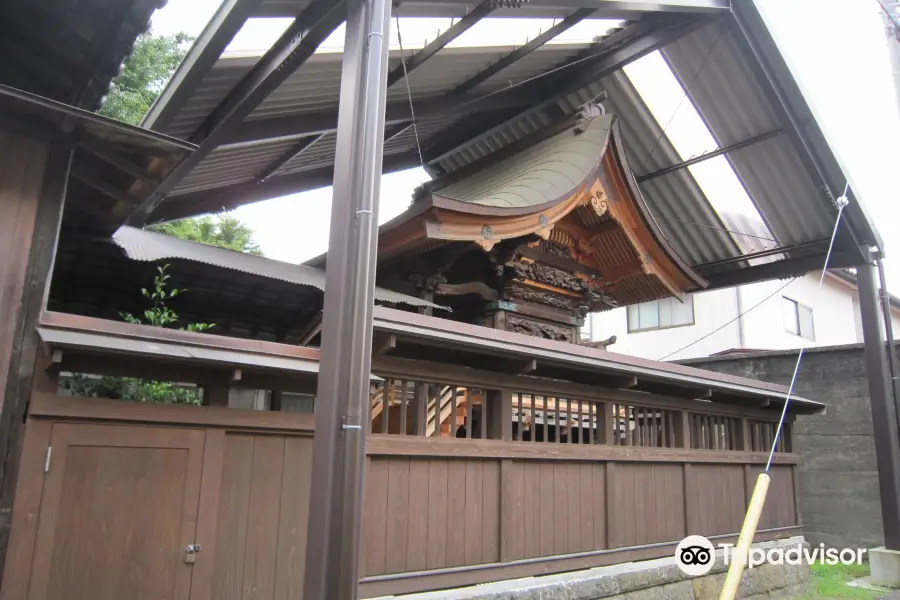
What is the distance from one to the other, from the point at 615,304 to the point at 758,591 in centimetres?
454

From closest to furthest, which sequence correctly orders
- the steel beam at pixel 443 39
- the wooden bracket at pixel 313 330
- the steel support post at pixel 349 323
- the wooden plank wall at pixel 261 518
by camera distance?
the steel support post at pixel 349 323
the wooden plank wall at pixel 261 518
the wooden bracket at pixel 313 330
the steel beam at pixel 443 39

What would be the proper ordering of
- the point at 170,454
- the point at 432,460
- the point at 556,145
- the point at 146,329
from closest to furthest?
the point at 146,329 → the point at 170,454 → the point at 432,460 → the point at 556,145

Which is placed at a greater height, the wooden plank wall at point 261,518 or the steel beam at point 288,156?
the steel beam at point 288,156

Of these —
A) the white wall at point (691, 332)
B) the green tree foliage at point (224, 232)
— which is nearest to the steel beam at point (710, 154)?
the white wall at point (691, 332)

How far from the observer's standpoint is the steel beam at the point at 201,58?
570cm

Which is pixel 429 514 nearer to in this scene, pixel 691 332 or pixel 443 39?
pixel 443 39

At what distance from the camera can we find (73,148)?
4855 millimetres

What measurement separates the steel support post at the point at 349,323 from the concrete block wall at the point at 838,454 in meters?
12.1

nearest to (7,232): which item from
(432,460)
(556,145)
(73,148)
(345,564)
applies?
(73,148)

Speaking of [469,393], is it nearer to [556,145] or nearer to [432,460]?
[432,460]

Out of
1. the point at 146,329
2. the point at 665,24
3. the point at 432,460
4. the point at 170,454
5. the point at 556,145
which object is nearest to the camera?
the point at 146,329

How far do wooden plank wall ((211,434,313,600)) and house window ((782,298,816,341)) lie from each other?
59.2ft

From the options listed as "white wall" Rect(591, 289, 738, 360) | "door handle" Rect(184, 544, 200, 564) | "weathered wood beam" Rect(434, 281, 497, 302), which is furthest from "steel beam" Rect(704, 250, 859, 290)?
"door handle" Rect(184, 544, 200, 564)

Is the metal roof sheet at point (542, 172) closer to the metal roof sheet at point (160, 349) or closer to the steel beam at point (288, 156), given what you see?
the steel beam at point (288, 156)
